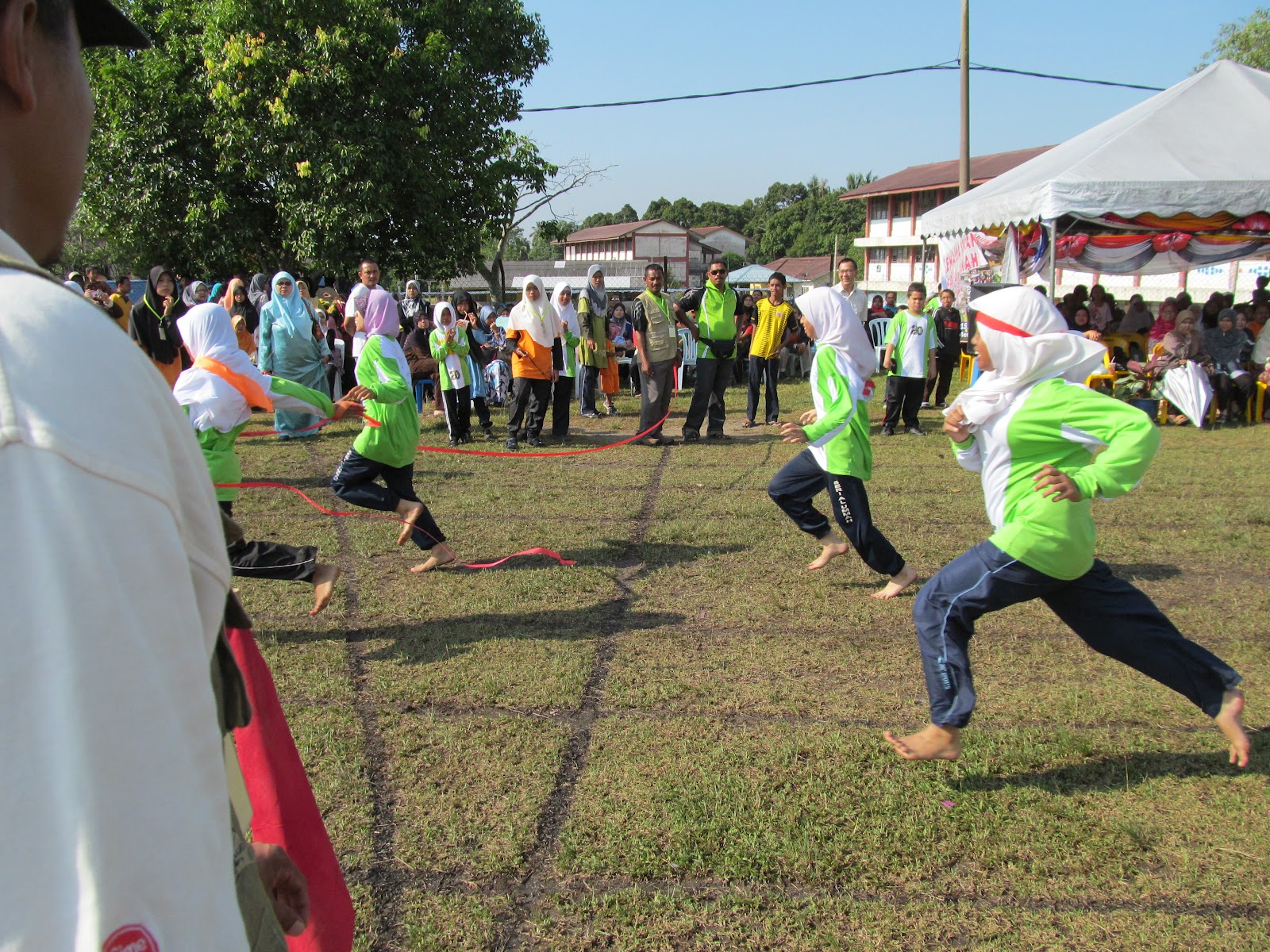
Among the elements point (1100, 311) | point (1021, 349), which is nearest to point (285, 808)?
point (1021, 349)

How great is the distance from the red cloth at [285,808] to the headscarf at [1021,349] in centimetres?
299

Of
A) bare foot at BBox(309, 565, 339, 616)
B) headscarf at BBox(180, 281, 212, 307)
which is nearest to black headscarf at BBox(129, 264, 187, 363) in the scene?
headscarf at BBox(180, 281, 212, 307)

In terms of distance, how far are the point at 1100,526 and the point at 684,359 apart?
10515 millimetres

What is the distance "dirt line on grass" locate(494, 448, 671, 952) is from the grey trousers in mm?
5283

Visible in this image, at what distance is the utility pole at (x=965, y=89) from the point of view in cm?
1895

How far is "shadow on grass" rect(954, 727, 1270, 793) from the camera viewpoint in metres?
3.64

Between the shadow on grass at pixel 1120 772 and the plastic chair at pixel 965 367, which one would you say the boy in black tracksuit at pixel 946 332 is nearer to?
the plastic chair at pixel 965 367

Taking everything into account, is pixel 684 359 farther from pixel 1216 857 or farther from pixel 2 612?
pixel 2 612

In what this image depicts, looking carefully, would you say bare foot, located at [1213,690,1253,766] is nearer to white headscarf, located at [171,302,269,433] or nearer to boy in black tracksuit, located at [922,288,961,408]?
white headscarf, located at [171,302,269,433]

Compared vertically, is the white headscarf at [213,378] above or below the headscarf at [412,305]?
below

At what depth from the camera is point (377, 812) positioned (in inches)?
136

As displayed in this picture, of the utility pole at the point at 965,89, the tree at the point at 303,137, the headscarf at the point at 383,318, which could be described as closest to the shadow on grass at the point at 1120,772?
the headscarf at the point at 383,318

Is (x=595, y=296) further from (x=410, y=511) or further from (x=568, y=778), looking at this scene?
(x=568, y=778)

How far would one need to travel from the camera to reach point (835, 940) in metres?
2.78
